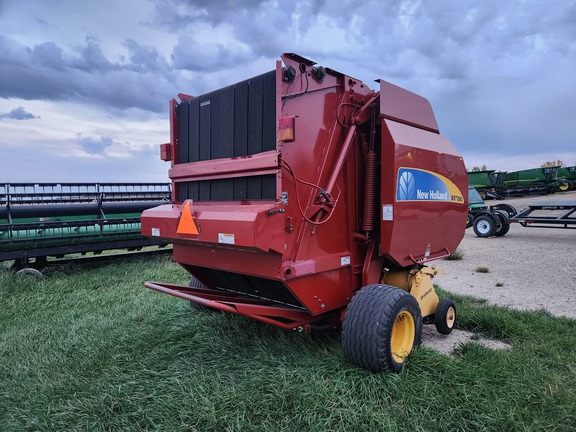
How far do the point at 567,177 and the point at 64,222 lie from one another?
1243 inches

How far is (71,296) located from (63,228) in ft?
7.06

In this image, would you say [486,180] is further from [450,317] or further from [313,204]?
[313,204]

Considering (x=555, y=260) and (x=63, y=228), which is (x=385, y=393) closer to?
(x=63, y=228)

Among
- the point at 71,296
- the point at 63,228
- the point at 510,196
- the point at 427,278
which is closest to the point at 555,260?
the point at 427,278

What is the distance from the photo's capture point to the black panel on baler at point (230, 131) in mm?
3051

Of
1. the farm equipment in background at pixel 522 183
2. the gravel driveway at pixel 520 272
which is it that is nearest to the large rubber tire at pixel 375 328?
the gravel driveway at pixel 520 272

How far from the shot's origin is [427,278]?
3.99 metres

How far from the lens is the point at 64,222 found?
23.6ft

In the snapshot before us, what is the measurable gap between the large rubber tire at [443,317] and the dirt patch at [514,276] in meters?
0.10

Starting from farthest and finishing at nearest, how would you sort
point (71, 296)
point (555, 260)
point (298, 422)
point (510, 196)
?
point (510, 196), point (555, 260), point (71, 296), point (298, 422)

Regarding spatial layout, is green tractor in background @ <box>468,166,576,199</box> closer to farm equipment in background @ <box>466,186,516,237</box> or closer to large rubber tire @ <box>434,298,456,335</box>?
farm equipment in background @ <box>466,186,516,237</box>

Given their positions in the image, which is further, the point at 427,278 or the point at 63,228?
the point at 63,228

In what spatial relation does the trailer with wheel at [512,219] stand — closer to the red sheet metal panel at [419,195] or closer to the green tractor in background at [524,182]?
the red sheet metal panel at [419,195]

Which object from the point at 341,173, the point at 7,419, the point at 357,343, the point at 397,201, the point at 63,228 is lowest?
the point at 7,419
